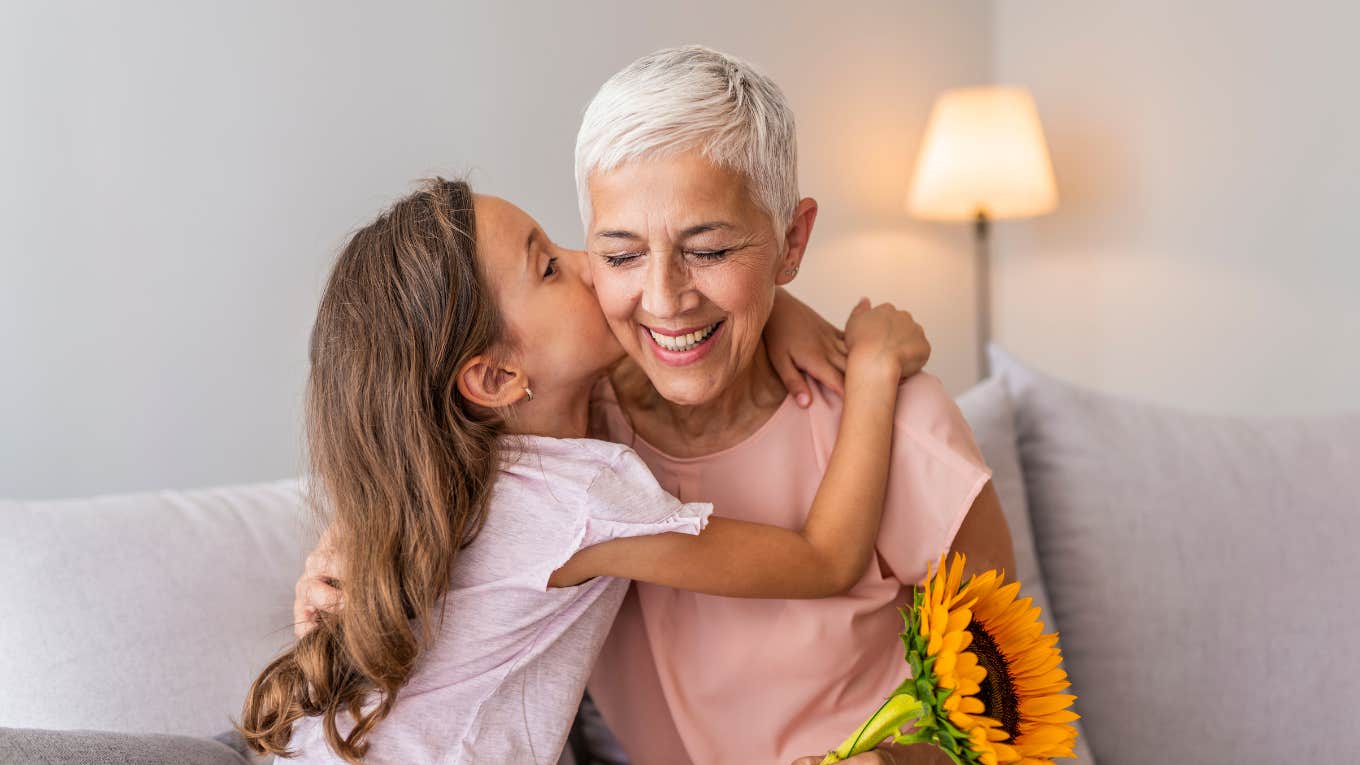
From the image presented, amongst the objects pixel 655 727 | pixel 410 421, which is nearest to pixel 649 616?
pixel 655 727

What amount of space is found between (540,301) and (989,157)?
2.39m

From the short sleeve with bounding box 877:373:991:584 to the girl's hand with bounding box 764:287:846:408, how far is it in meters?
0.10

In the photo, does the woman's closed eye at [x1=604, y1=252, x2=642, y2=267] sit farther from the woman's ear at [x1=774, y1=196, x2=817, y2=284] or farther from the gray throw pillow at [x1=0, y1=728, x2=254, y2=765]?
the gray throw pillow at [x1=0, y1=728, x2=254, y2=765]

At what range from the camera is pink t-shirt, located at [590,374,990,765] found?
56.8 inches

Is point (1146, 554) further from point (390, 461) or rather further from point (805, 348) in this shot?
point (390, 461)

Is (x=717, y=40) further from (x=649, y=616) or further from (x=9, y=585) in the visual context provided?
(x=9, y=585)

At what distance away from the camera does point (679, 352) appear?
1377mm

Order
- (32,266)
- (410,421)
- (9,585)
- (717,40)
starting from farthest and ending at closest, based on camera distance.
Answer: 1. (717,40)
2. (32,266)
3. (9,585)
4. (410,421)

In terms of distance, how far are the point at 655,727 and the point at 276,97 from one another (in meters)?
1.60

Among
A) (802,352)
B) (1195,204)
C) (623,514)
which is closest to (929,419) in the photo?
(802,352)

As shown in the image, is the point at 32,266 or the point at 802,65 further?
the point at 802,65

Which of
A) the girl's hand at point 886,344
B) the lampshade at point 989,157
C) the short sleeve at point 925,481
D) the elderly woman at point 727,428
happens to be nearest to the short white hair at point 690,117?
the elderly woman at point 727,428

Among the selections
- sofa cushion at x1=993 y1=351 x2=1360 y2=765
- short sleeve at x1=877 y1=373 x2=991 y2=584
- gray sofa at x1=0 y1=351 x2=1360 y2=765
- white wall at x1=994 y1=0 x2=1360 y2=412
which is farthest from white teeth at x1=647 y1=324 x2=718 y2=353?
white wall at x1=994 y1=0 x2=1360 y2=412

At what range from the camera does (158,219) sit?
230 cm
